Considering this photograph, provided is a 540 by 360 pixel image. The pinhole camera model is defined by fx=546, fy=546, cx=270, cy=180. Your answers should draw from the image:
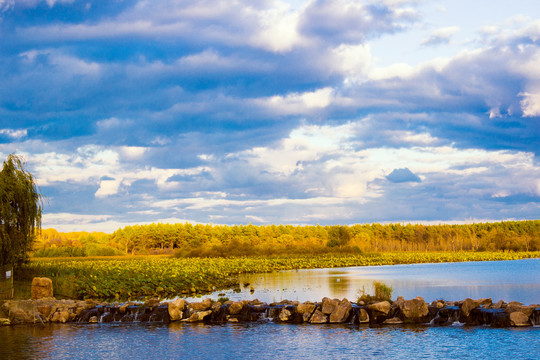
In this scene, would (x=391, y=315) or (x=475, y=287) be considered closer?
(x=391, y=315)

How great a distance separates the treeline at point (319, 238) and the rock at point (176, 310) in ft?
231

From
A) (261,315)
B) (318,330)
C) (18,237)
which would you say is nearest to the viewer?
(318,330)

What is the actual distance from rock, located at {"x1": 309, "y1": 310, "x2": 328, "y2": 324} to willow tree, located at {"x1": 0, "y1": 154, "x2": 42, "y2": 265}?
1851 cm

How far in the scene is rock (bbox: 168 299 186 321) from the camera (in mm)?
22641

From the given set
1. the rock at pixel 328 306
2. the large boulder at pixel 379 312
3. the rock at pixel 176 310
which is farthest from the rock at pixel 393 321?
the rock at pixel 176 310

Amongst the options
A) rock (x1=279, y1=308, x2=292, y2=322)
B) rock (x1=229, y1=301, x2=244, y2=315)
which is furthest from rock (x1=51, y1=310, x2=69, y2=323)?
rock (x1=279, y1=308, x2=292, y2=322)

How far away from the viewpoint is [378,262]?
252ft

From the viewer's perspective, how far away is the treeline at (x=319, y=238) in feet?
374

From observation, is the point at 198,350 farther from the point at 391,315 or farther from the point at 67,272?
the point at 67,272

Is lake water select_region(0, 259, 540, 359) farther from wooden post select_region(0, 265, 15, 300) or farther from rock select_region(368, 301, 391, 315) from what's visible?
wooden post select_region(0, 265, 15, 300)

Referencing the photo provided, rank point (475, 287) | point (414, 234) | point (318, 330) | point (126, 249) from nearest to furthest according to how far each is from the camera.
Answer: point (318, 330)
point (475, 287)
point (126, 249)
point (414, 234)

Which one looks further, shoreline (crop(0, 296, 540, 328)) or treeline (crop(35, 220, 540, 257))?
treeline (crop(35, 220, 540, 257))

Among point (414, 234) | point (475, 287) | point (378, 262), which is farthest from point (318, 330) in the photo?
point (414, 234)

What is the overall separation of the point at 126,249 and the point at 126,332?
10556 centimetres
